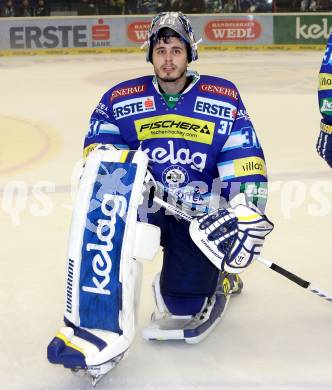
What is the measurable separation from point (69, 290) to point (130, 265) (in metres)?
0.22

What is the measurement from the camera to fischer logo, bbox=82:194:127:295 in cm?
197

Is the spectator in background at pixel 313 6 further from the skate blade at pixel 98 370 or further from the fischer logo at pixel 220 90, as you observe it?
the skate blade at pixel 98 370

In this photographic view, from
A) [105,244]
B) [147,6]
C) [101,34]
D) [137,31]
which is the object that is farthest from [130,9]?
[105,244]

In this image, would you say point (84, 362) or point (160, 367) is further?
point (160, 367)

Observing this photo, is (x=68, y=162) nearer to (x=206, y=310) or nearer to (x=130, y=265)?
(x=206, y=310)

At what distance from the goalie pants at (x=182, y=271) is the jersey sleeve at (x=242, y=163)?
219 millimetres

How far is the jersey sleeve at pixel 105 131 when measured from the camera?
240 centimetres

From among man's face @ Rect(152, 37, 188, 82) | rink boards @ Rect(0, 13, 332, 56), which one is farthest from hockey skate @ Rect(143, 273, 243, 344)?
rink boards @ Rect(0, 13, 332, 56)

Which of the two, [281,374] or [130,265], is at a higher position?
[130,265]

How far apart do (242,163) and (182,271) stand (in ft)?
1.38

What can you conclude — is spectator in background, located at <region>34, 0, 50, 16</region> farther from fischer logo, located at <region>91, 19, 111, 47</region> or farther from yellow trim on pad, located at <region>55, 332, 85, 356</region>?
yellow trim on pad, located at <region>55, 332, 85, 356</region>

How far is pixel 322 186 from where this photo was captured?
4094 millimetres

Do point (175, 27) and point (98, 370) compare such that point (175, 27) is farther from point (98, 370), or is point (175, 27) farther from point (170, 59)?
point (98, 370)

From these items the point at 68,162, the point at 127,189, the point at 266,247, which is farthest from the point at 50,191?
the point at 127,189
